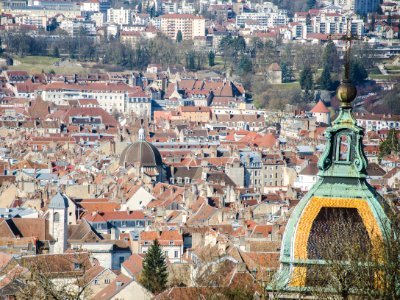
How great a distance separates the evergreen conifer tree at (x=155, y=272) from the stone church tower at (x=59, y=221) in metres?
8.65

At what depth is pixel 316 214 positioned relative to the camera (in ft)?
45.6

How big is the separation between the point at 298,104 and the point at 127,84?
60.6 feet

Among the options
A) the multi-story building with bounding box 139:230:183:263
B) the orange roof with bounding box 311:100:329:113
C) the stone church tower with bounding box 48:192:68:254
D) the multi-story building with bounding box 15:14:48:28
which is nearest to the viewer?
the multi-story building with bounding box 139:230:183:263

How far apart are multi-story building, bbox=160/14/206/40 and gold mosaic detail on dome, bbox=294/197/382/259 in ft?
564

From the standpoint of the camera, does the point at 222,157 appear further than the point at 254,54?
No

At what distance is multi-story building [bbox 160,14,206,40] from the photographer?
189125 millimetres

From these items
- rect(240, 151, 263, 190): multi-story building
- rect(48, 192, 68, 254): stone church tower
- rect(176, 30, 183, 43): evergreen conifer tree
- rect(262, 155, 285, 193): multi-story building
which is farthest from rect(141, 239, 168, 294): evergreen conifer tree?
rect(176, 30, 183, 43): evergreen conifer tree

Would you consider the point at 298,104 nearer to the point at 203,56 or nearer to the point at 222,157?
the point at 203,56

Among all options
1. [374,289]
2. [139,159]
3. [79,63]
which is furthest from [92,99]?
[374,289]

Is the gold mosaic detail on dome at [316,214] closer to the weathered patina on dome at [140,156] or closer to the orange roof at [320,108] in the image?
the weathered patina on dome at [140,156]

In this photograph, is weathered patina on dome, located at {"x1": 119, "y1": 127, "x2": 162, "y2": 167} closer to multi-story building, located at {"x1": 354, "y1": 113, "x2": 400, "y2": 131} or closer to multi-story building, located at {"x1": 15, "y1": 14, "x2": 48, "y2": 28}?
multi-story building, located at {"x1": 354, "y1": 113, "x2": 400, "y2": 131}

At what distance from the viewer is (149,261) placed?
37875 mm

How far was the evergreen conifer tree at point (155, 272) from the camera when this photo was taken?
1406 inches

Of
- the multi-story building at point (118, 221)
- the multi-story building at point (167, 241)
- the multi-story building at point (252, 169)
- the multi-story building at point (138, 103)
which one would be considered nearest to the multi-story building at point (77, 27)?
the multi-story building at point (138, 103)
